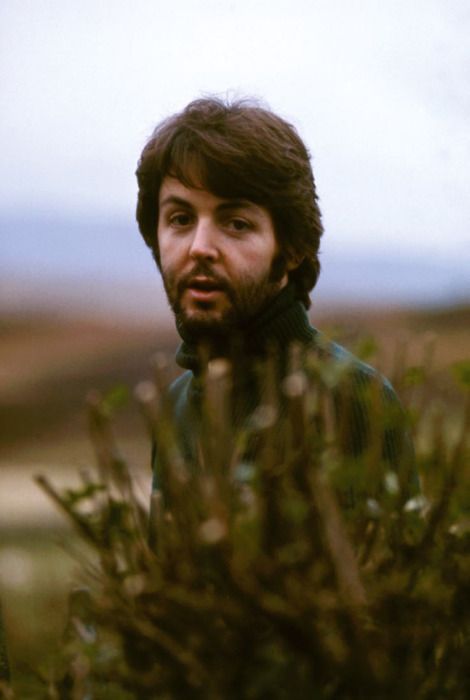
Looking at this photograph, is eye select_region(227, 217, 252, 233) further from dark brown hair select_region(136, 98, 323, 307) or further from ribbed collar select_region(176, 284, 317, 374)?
ribbed collar select_region(176, 284, 317, 374)

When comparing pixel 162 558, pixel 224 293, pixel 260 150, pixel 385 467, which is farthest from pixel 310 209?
pixel 162 558

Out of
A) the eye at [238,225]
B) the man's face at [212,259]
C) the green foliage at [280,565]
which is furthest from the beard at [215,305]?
the green foliage at [280,565]

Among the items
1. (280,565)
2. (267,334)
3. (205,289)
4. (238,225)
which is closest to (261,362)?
(267,334)

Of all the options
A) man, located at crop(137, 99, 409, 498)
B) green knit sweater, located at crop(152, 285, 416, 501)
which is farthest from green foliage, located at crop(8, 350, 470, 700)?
man, located at crop(137, 99, 409, 498)

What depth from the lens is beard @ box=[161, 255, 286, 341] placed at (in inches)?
107

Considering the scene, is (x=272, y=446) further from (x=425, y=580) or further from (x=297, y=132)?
(x=297, y=132)

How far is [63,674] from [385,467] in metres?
0.75

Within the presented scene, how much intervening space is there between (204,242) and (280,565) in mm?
1291

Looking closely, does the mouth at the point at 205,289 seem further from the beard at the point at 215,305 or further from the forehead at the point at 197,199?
the forehead at the point at 197,199

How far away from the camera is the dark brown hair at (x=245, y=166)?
2791 mm

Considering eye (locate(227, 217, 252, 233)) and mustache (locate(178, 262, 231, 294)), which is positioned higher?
eye (locate(227, 217, 252, 233))

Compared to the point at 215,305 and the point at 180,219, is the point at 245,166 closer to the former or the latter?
the point at 180,219

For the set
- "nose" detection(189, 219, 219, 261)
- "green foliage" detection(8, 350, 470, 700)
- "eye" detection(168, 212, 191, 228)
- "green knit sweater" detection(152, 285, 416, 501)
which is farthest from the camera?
"eye" detection(168, 212, 191, 228)

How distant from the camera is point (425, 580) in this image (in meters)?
1.61
